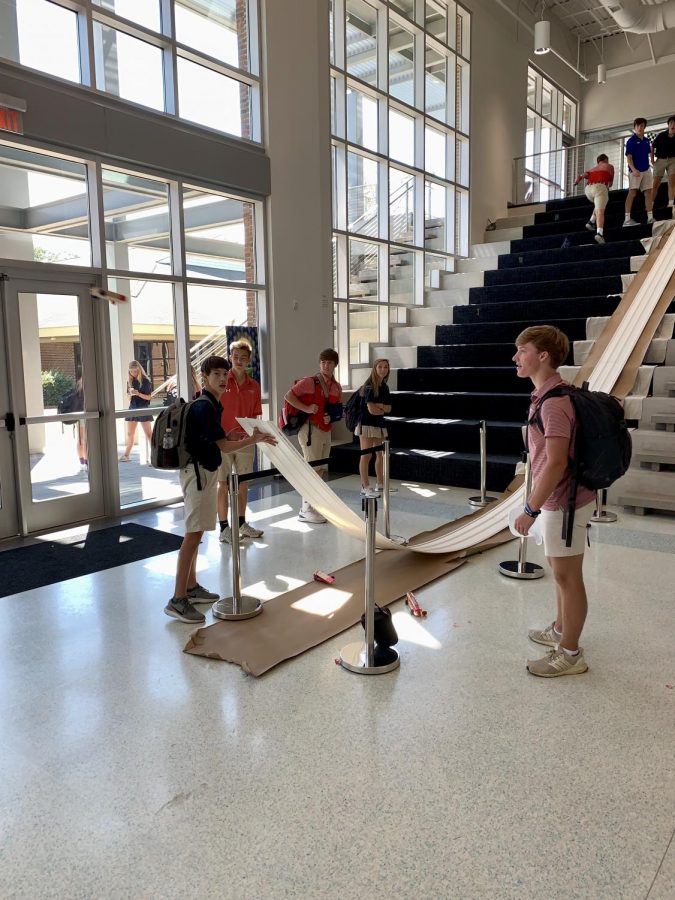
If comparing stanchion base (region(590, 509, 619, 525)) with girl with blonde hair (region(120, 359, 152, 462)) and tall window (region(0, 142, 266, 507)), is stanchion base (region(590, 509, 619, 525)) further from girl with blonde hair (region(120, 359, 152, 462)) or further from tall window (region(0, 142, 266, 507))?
girl with blonde hair (region(120, 359, 152, 462))

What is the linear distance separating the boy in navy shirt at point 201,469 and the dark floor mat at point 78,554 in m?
1.16

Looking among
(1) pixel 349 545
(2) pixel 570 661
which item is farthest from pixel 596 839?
(1) pixel 349 545

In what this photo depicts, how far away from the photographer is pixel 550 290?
9242 mm

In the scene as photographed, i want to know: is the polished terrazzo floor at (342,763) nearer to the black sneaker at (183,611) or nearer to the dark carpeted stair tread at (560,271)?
the black sneaker at (183,611)

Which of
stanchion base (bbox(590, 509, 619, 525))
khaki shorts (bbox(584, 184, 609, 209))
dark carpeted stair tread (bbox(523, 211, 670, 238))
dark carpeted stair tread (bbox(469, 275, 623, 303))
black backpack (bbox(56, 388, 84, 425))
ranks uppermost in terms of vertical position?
khaki shorts (bbox(584, 184, 609, 209))

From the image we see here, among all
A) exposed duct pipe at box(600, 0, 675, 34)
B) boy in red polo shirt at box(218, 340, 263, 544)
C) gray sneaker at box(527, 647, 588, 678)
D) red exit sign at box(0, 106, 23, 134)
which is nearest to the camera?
gray sneaker at box(527, 647, 588, 678)

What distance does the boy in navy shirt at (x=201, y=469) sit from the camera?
350 centimetres

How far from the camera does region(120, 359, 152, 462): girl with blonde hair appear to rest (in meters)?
6.43

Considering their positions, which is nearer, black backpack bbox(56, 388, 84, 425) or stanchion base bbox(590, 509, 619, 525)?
stanchion base bbox(590, 509, 619, 525)

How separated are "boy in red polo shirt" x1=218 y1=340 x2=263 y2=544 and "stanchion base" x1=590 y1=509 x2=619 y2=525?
8.89 ft

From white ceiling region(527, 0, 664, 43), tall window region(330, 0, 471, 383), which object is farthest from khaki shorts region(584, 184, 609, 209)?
white ceiling region(527, 0, 664, 43)

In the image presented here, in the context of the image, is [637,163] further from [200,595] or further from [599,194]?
[200,595]

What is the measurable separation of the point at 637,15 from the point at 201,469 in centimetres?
1218

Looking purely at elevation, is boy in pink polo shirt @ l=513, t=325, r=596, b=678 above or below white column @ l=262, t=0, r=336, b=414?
below
